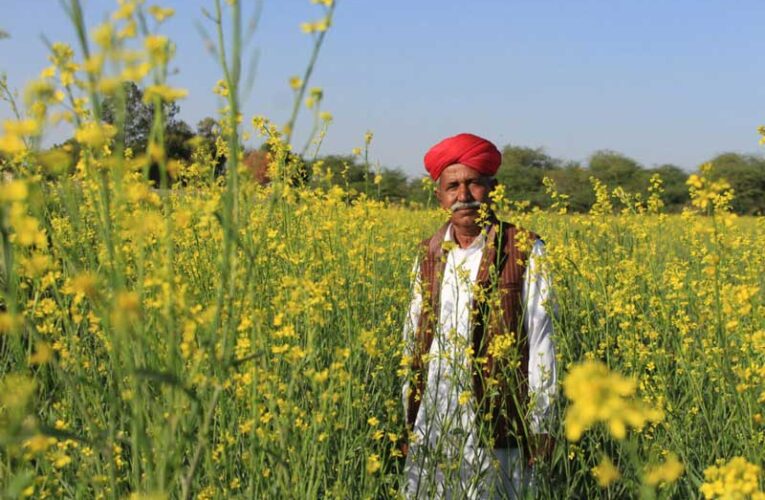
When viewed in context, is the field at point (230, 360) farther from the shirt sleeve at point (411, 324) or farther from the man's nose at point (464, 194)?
the man's nose at point (464, 194)

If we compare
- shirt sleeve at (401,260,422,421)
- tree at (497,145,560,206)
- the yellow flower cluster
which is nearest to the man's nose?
shirt sleeve at (401,260,422,421)

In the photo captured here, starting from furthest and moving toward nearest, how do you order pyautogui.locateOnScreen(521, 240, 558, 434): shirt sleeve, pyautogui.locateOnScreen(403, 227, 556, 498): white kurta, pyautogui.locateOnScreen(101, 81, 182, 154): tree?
pyautogui.locateOnScreen(521, 240, 558, 434): shirt sleeve
pyautogui.locateOnScreen(403, 227, 556, 498): white kurta
pyautogui.locateOnScreen(101, 81, 182, 154): tree

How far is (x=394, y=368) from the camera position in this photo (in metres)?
2.93

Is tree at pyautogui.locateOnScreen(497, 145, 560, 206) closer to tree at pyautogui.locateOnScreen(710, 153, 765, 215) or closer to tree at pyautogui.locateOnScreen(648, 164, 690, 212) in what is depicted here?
tree at pyautogui.locateOnScreen(648, 164, 690, 212)

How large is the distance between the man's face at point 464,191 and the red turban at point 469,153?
0.8 inches

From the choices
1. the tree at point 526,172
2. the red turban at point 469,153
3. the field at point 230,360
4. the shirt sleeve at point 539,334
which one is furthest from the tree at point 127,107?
the tree at point 526,172

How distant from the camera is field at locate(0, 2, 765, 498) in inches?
39.6

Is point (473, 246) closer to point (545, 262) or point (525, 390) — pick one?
point (545, 262)

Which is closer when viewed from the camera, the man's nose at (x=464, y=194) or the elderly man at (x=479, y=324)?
the elderly man at (x=479, y=324)

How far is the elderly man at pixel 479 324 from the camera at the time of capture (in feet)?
7.39

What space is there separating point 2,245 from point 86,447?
112cm

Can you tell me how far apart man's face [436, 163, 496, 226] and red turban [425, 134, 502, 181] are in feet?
0.06

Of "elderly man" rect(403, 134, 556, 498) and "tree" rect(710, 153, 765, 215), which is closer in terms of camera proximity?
"elderly man" rect(403, 134, 556, 498)

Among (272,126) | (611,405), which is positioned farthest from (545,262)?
(611,405)
